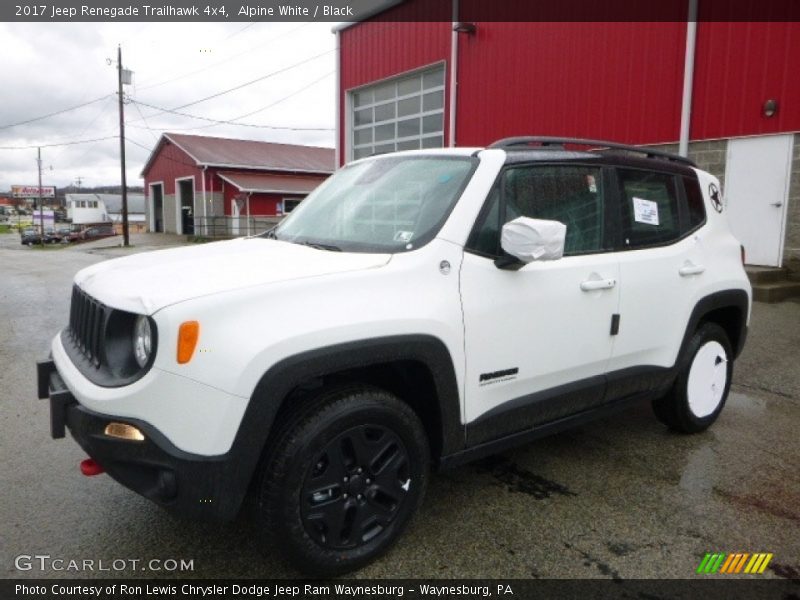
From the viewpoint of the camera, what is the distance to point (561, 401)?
3217 mm

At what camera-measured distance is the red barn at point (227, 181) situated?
108 feet

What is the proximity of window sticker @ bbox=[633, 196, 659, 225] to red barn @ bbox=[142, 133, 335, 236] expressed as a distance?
29.9m

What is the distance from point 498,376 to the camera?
9.55ft

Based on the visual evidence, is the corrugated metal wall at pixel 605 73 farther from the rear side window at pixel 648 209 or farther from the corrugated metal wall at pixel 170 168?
the corrugated metal wall at pixel 170 168

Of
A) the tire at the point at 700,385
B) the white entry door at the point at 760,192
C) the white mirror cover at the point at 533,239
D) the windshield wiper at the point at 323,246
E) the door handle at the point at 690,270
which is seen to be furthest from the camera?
the white entry door at the point at 760,192

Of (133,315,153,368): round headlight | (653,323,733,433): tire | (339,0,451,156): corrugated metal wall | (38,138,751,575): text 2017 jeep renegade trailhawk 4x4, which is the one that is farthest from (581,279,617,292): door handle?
(339,0,451,156): corrugated metal wall

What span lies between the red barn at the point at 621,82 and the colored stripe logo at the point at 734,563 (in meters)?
8.31

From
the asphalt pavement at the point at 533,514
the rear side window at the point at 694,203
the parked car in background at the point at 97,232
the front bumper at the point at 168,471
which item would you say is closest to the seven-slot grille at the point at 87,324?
the front bumper at the point at 168,471

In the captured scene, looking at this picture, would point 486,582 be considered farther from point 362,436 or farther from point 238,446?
point 238,446

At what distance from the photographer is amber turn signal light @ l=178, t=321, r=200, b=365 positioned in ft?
7.17

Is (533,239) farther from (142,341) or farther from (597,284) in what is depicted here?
(142,341)

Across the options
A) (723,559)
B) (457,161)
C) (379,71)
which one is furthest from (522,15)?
(723,559)

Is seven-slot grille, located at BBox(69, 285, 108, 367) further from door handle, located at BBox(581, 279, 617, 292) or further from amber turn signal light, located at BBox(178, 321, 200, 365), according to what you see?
door handle, located at BBox(581, 279, 617, 292)

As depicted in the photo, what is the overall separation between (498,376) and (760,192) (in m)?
8.99
